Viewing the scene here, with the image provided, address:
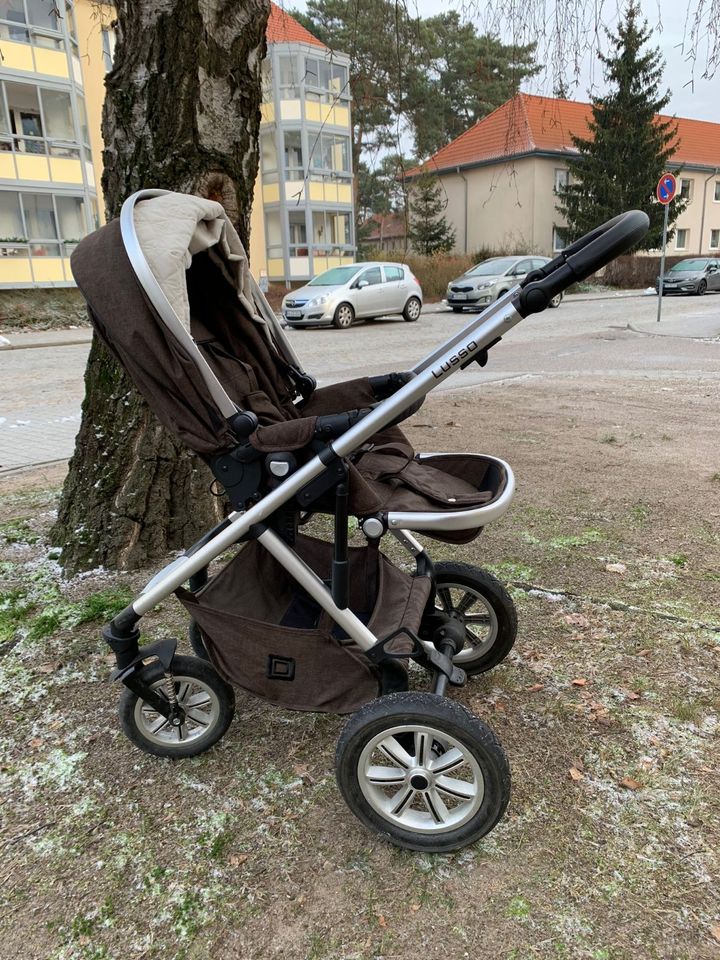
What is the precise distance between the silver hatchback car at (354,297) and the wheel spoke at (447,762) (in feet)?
57.3

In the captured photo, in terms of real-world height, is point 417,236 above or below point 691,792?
above

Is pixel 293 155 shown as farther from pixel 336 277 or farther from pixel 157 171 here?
pixel 157 171

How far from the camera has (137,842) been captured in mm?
2283

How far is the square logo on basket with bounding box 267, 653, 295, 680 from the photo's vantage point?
238 centimetres

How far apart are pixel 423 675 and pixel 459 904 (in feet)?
3.77

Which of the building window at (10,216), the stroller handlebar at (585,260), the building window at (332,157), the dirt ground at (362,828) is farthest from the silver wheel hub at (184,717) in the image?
the building window at (332,157)

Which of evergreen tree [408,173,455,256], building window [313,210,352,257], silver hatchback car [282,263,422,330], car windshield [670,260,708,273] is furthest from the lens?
evergreen tree [408,173,455,256]

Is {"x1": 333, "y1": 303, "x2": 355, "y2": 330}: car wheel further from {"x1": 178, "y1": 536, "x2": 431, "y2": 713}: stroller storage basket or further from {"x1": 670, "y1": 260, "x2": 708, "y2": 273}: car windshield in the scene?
{"x1": 178, "y1": 536, "x2": 431, "y2": 713}: stroller storage basket

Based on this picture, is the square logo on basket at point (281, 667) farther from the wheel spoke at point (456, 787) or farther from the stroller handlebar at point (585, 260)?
the stroller handlebar at point (585, 260)

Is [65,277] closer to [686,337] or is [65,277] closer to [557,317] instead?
[557,317]

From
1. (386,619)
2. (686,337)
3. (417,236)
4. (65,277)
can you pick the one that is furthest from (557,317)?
(386,619)

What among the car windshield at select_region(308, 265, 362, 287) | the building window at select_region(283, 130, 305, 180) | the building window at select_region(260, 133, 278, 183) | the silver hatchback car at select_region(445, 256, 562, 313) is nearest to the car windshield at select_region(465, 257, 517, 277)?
the silver hatchback car at select_region(445, 256, 562, 313)

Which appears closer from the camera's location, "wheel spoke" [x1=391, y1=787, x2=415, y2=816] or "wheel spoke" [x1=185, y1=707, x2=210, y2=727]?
"wheel spoke" [x1=391, y1=787, x2=415, y2=816]

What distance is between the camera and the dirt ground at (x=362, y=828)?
196 cm
